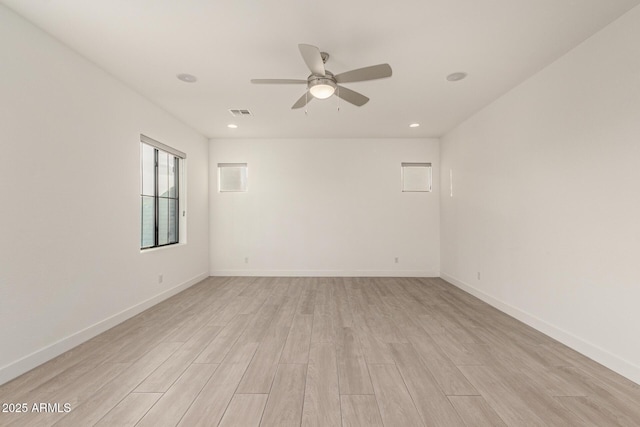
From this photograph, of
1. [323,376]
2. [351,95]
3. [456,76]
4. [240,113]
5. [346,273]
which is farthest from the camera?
[346,273]

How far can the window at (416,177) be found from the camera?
5.55 meters

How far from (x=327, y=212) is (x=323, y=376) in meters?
3.70

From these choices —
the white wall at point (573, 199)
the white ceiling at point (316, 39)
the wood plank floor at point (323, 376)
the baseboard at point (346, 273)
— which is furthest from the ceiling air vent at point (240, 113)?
the white wall at point (573, 199)

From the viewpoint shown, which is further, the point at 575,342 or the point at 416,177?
the point at 416,177

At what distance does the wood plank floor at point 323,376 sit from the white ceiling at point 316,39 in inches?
105

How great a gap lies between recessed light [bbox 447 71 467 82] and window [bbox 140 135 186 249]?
3.75 m

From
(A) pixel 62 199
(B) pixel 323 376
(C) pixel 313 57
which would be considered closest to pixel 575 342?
(B) pixel 323 376

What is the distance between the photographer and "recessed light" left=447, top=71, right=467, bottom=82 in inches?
116

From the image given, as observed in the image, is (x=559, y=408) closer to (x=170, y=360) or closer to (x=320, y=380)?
(x=320, y=380)

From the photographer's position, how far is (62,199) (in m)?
2.43

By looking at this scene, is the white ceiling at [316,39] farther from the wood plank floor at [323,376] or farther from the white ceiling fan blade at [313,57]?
the wood plank floor at [323,376]

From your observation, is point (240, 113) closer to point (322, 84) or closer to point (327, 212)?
point (322, 84)

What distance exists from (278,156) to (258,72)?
8.72 ft

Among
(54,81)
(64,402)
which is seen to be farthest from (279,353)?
(54,81)
